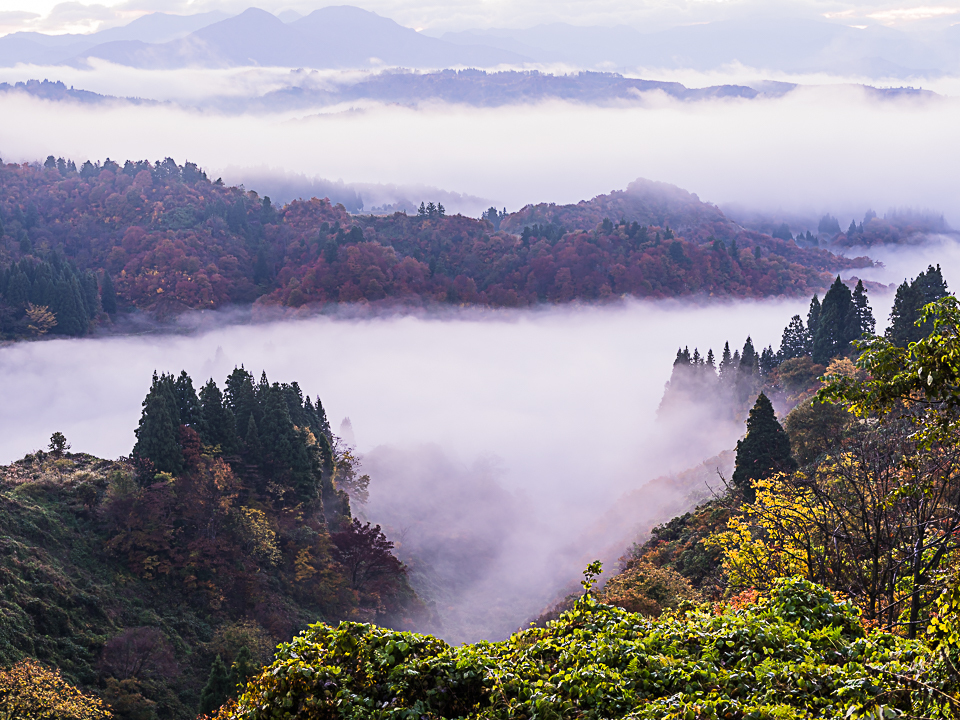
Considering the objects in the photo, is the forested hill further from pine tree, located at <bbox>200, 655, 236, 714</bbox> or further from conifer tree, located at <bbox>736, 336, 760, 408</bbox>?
pine tree, located at <bbox>200, 655, 236, 714</bbox>

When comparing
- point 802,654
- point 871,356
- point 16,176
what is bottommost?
point 802,654

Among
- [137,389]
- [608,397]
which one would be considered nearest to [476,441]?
[608,397]

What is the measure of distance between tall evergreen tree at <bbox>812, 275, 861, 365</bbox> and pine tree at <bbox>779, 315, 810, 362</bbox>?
12730 mm

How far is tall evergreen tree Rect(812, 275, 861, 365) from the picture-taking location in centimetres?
7475

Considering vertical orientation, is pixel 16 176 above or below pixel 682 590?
above

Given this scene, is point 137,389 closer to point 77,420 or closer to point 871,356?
point 77,420

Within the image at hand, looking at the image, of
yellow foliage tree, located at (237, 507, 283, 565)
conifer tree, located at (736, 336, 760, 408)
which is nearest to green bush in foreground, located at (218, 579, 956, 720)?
yellow foliage tree, located at (237, 507, 283, 565)

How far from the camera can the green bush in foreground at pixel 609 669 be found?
398 inches

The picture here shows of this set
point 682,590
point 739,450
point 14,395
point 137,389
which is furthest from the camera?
point 137,389

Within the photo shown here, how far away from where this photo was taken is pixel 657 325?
189875mm

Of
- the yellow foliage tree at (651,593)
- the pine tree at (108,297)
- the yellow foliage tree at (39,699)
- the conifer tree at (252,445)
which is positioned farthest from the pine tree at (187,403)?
the pine tree at (108,297)

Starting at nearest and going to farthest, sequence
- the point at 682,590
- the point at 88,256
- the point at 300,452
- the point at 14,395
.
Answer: the point at 682,590 < the point at 300,452 < the point at 14,395 < the point at 88,256

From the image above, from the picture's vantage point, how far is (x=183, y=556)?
156ft

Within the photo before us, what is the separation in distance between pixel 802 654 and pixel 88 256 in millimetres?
195498
